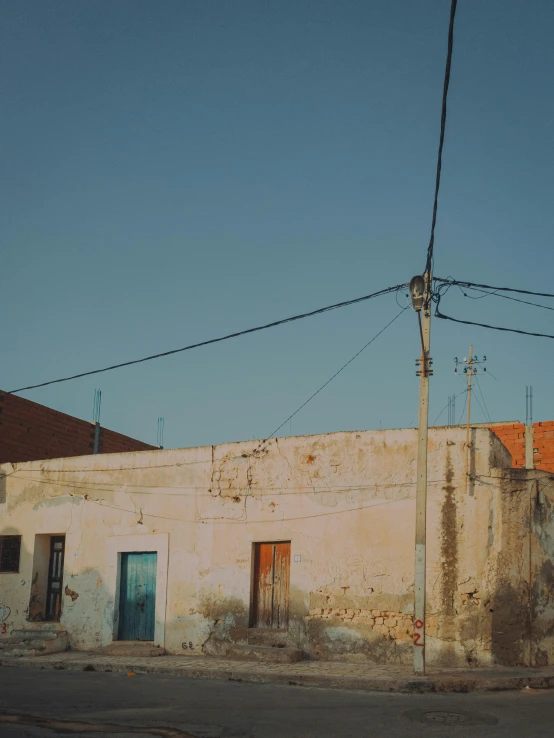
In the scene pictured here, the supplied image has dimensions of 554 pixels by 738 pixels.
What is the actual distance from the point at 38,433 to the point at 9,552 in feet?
13.8

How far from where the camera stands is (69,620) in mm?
17859

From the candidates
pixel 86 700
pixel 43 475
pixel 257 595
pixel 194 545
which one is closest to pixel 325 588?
pixel 257 595

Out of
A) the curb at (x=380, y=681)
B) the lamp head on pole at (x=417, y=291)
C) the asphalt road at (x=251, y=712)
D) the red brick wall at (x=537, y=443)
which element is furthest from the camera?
the red brick wall at (x=537, y=443)

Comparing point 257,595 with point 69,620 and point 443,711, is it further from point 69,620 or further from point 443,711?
point 443,711

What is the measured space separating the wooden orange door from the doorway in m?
5.38

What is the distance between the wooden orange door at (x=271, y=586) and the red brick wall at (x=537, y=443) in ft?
22.1

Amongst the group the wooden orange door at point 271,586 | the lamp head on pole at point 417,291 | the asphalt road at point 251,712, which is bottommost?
the asphalt road at point 251,712

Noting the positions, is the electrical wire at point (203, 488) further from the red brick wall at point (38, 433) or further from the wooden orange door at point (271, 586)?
the red brick wall at point (38, 433)

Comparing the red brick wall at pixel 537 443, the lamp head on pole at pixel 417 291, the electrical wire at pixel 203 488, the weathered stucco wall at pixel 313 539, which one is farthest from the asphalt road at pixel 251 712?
the red brick wall at pixel 537 443

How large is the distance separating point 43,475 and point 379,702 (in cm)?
1159

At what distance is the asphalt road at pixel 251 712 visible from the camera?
307 inches

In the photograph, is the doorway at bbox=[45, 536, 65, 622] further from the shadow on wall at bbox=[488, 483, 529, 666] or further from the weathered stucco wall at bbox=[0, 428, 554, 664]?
the shadow on wall at bbox=[488, 483, 529, 666]

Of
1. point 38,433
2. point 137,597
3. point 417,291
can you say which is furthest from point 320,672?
point 38,433

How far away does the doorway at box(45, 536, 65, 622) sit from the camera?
18.5 m
